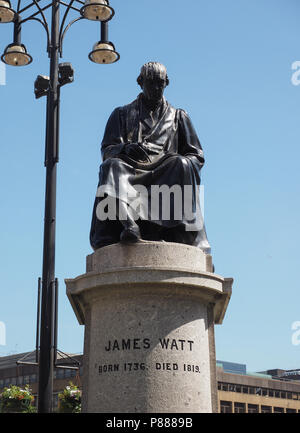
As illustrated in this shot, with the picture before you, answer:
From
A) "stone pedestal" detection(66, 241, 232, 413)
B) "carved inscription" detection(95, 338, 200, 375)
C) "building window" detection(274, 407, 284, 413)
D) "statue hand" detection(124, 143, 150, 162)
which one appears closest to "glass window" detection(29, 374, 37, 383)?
"building window" detection(274, 407, 284, 413)

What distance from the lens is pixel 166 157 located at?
1089 cm

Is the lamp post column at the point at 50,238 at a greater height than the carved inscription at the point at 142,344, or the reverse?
the lamp post column at the point at 50,238

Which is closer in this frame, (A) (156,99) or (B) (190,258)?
(B) (190,258)

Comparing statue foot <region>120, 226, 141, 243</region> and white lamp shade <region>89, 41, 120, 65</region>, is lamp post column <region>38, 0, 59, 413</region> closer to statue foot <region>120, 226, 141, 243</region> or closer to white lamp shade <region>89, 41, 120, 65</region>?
white lamp shade <region>89, 41, 120, 65</region>

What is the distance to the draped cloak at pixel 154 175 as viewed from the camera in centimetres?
1041

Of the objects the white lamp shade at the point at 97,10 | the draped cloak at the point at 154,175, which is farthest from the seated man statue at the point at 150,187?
the white lamp shade at the point at 97,10

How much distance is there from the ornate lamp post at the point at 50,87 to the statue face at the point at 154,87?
1.72 meters

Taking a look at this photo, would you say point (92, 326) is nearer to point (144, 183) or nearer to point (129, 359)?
point (129, 359)

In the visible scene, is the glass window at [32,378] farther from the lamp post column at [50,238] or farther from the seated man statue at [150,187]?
the seated man statue at [150,187]

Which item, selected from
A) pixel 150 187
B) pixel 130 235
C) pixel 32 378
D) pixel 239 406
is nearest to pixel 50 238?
pixel 150 187

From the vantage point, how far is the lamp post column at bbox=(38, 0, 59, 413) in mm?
10850

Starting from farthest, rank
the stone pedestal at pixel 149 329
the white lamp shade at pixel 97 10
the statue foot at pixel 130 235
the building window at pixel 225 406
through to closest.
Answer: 1. the building window at pixel 225 406
2. the white lamp shade at pixel 97 10
3. the statue foot at pixel 130 235
4. the stone pedestal at pixel 149 329

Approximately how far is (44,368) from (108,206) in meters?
2.58
